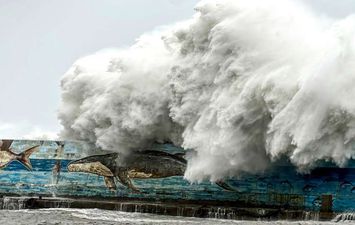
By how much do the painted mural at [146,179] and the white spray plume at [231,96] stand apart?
2.92 feet

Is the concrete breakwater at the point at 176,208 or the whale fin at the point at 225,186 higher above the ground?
the whale fin at the point at 225,186

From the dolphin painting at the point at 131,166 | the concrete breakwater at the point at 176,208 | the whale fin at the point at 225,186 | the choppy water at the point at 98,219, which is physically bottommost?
the choppy water at the point at 98,219

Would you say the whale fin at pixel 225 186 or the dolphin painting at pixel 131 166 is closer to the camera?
the whale fin at pixel 225 186

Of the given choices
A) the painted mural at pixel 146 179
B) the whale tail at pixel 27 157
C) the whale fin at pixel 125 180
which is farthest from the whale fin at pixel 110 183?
the whale tail at pixel 27 157

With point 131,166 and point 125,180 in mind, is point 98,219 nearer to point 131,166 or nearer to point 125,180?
point 125,180

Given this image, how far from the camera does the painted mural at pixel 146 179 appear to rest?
26.1m

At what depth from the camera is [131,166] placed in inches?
1219

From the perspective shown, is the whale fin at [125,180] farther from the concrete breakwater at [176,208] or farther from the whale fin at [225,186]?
the whale fin at [225,186]

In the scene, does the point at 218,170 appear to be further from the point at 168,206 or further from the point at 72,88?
the point at 72,88

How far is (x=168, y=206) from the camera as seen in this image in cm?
2769

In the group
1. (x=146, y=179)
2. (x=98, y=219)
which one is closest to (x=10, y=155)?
(x=146, y=179)

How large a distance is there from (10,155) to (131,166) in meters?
6.89

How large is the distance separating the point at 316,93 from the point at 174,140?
27.5ft

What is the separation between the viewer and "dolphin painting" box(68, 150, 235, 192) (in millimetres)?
29875
